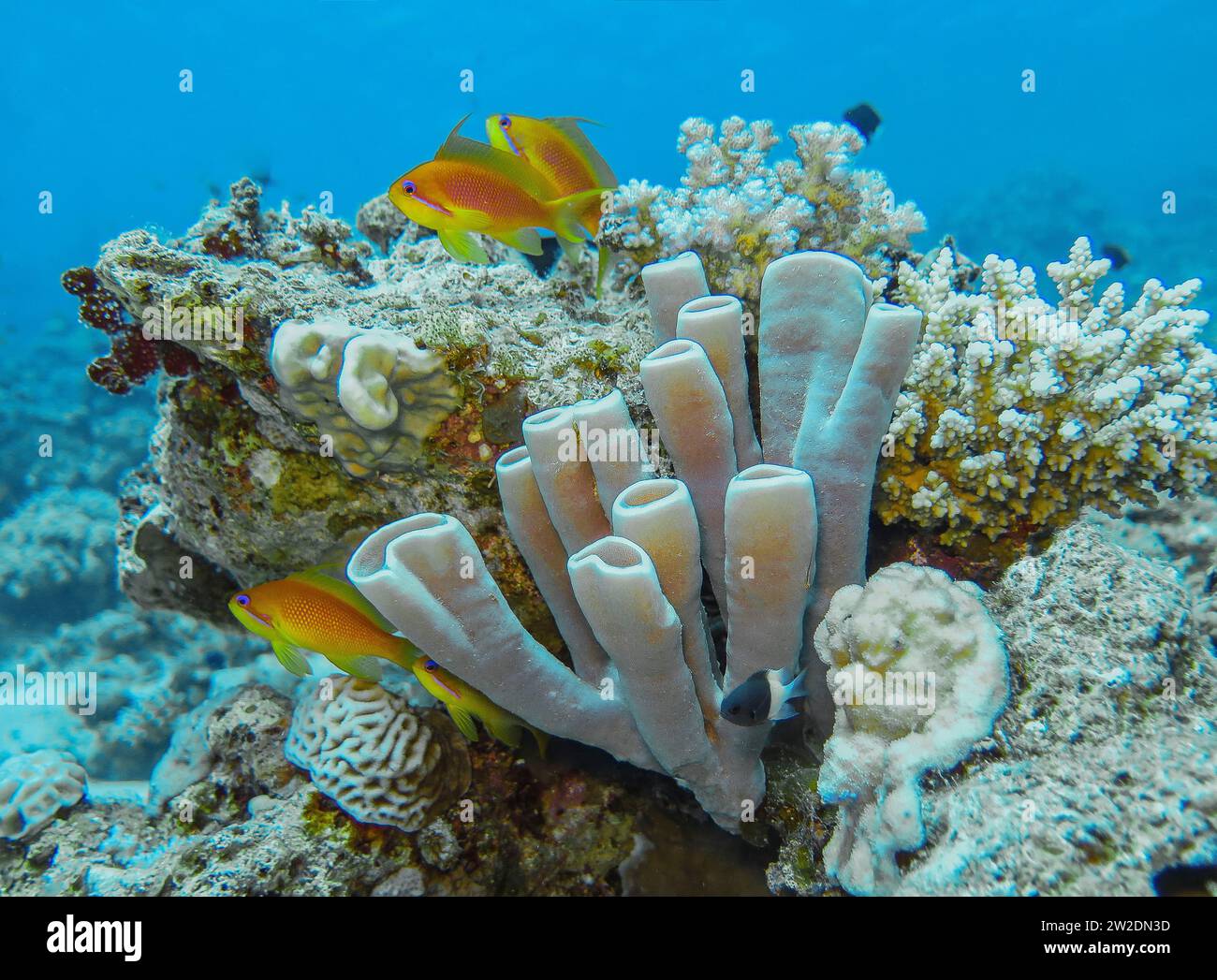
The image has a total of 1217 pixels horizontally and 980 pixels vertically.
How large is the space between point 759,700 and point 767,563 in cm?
47

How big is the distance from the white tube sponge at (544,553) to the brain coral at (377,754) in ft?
2.33

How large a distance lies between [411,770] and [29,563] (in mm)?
11074

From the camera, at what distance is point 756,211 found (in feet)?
9.49

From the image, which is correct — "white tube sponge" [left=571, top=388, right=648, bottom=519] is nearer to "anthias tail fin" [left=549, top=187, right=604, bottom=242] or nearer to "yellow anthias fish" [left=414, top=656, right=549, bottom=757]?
"yellow anthias fish" [left=414, top=656, right=549, bottom=757]

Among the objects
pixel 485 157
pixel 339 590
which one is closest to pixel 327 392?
pixel 339 590

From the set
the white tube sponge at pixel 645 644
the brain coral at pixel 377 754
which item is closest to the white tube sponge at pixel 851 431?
the white tube sponge at pixel 645 644

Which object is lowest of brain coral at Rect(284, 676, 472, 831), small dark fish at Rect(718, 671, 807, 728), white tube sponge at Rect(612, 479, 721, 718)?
brain coral at Rect(284, 676, 472, 831)

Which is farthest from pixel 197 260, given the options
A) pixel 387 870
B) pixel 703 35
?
pixel 703 35

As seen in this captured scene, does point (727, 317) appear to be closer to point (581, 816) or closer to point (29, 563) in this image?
point (581, 816)

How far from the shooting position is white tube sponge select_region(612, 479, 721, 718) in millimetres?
1706

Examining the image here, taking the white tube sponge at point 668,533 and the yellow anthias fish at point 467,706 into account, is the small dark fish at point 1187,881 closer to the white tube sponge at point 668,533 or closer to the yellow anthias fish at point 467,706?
the white tube sponge at point 668,533

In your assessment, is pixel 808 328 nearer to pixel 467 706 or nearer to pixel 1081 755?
pixel 1081 755

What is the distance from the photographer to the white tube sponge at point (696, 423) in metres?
1.85

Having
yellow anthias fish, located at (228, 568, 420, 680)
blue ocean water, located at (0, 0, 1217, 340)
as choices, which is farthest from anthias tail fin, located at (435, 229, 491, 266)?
blue ocean water, located at (0, 0, 1217, 340)
